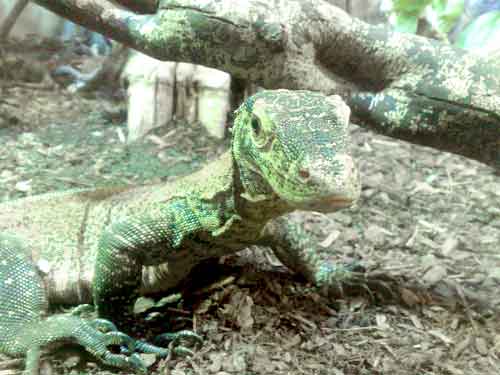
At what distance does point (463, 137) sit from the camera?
4098mm

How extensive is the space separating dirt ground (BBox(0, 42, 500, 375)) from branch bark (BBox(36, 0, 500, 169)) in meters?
1.06

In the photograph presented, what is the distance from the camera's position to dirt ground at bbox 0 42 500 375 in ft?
11.5

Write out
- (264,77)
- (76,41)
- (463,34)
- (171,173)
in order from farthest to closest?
1. (76,41)
2. (463,34)
3. (171,173)
4. (264,77)

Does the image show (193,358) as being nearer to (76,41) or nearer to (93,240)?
(93,240)

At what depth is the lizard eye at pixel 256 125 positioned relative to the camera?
2.96 m

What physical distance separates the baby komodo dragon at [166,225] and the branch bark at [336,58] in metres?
0.77

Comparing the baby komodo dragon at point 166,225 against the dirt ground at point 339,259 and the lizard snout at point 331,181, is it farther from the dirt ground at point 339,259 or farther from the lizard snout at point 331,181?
the dirt ground at point 339,259

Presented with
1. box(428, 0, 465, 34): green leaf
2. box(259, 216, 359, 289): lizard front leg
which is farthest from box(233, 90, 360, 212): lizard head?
box(428, 0, 465, 34): green leaf

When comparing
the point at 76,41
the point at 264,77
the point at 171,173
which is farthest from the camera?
the point at 76,41

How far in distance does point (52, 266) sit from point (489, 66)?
3.56 metres

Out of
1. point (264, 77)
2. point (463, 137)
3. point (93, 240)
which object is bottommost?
point (93, 240)

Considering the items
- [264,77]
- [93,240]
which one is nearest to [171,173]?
[93,240]

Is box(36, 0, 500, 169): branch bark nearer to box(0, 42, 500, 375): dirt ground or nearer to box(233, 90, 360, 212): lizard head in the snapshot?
box(233, 90, 360, 212): lizard head

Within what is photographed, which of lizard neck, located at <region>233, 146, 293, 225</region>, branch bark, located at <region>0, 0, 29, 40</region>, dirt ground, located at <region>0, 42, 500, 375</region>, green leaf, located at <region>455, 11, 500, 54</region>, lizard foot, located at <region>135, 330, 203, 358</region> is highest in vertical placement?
green leaf, located at <region>455, 11, 500, 54</region>
